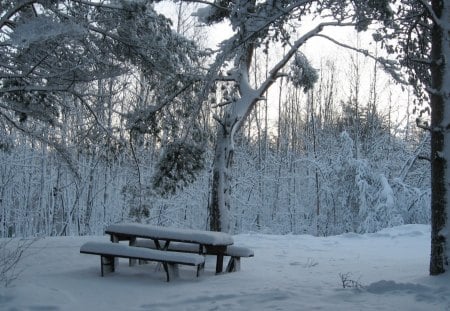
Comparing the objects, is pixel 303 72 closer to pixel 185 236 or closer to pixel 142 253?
pixel 185 236

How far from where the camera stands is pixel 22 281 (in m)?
5.66

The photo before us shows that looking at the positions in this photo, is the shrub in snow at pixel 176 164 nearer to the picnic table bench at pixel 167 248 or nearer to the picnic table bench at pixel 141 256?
the picnic table bench at pixel 167 248

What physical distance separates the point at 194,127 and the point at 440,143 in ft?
16.4

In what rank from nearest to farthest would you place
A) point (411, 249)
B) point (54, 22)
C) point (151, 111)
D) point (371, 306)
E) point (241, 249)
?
1. point (371, 306)
2. point (54, 22)
3. point (241, 249)
4. point (151, 111)
5. point (411, 249)

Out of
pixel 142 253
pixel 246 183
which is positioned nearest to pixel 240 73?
pixel 142 253

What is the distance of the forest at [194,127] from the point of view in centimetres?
725

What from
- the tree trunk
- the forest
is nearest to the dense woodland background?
the forest

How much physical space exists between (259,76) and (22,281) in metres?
23.3

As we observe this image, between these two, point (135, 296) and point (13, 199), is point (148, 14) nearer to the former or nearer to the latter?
point (135, 296)

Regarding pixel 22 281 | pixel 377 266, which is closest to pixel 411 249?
pixel 377 266

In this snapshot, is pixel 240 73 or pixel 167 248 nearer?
pixel 167 248

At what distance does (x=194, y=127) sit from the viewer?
949cm

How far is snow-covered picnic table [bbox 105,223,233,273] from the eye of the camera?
655 cm

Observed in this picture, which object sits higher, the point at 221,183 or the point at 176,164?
the point at 176,164
